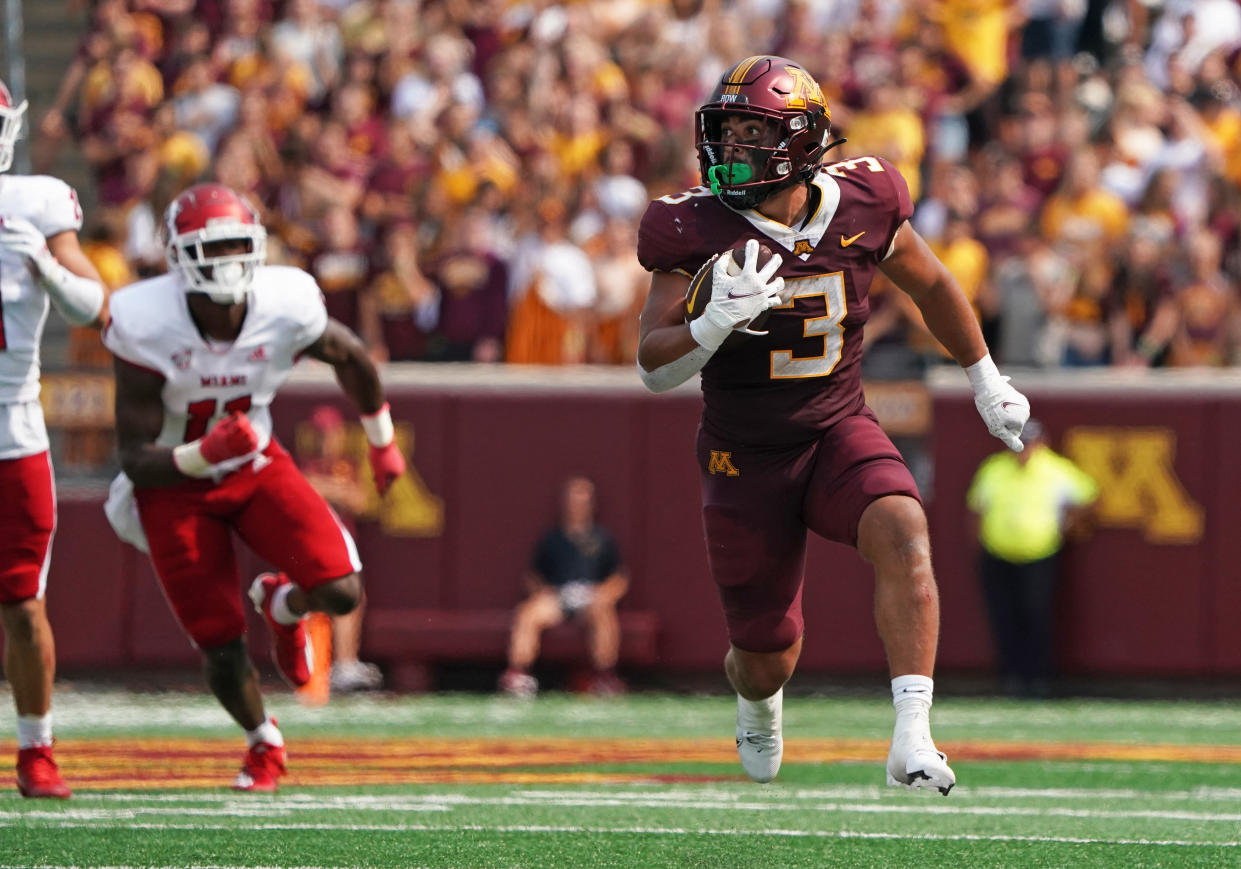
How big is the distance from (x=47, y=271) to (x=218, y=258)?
50 centimetres

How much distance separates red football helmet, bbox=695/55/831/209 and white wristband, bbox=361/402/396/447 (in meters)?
1.90

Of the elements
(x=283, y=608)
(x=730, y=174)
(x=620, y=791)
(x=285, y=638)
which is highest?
(x=730, y=174)

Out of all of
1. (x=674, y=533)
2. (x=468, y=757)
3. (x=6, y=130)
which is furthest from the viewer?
(x=674, y=533)

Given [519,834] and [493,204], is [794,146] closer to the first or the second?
[519,834]

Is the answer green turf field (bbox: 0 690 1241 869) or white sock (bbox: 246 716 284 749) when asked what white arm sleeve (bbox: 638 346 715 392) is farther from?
white sock (bbox: 246 716 284 749)

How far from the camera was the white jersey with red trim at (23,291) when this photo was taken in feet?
20.3

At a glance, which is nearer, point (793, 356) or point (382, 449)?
point (793, 356)

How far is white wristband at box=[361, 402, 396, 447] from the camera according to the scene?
6.73m

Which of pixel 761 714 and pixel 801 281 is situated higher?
Result: pixel 801 281

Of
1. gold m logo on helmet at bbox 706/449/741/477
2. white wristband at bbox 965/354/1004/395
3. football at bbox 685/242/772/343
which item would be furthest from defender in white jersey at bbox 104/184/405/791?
white wristband at bbox 965/354/1004/395

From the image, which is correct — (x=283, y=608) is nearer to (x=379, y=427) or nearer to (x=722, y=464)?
(x=379, y=427)

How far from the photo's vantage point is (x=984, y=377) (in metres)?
5.44

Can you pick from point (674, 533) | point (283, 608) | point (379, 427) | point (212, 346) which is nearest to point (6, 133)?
point (212, 346)

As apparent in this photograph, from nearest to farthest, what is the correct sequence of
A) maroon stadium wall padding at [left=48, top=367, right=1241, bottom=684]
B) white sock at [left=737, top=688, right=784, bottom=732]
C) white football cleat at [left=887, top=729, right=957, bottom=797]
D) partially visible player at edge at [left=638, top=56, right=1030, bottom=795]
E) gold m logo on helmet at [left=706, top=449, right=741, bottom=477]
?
white football cleat at [left=887, top=729, right=957, bottom=797], partially visible player at edge at [left=638, top=56, right=1030, bottom=795], gold m logo on helmet at [left=706, top=449, right=741, bottom=477], white sock at [left=737, top=688, right=784, bottom=732], maroon stadium wall padding at [left=48, top=367, right=1241, bottom=684]
